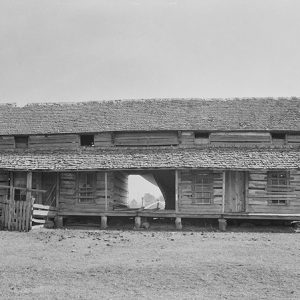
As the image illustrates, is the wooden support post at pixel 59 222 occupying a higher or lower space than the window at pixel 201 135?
lower

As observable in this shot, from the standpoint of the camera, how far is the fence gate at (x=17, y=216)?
2008cm

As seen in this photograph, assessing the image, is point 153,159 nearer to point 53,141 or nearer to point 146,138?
point 146,138

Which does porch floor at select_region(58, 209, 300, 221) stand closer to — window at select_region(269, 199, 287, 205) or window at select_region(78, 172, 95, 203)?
window at select_region(269, 199, 287, 205)

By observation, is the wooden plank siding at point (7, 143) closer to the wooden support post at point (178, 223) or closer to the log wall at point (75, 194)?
the log wall at point (75, 194)

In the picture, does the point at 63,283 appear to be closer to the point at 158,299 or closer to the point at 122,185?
the point at 158,299

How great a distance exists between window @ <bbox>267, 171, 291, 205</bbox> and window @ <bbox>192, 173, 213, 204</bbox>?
2.89 meters

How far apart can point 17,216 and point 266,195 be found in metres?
11.8

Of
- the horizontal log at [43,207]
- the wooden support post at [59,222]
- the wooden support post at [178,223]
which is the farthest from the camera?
the wooden support post at [59,222]

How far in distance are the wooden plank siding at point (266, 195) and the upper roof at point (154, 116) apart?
9.13ft

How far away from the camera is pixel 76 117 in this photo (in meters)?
27.2

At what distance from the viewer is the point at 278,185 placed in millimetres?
23500

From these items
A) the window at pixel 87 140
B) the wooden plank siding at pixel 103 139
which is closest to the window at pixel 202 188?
the wooden plank siding at pixel 103 139

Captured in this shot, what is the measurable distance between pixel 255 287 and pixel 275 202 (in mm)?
13558

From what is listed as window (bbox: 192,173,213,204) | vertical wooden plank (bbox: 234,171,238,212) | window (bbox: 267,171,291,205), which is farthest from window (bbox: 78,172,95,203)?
window (bbox: 267,171,291,205)
